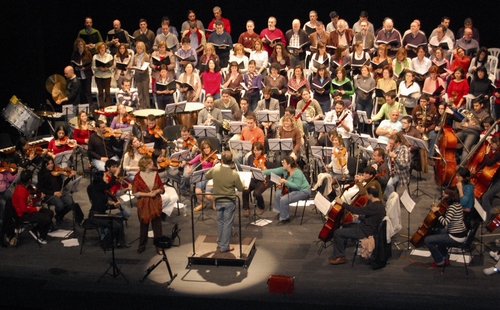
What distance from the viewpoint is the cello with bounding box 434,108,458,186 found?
12.4 metres

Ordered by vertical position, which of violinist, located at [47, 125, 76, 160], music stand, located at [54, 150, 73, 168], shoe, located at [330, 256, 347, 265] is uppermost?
violinist, located at [47, 125, 76, 160]

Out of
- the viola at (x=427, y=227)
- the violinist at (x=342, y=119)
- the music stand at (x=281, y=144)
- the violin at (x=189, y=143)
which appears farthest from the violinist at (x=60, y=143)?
the viola at (x=427, y=227)

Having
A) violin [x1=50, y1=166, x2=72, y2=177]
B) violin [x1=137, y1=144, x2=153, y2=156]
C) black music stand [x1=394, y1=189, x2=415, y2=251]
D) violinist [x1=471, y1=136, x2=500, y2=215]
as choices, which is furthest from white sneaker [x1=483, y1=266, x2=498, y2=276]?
violin [x1=50, y1=166, x2=72, y2=177]

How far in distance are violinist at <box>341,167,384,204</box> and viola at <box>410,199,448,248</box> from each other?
2.36ft

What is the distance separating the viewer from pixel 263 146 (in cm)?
1241

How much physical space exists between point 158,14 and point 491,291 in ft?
39.9

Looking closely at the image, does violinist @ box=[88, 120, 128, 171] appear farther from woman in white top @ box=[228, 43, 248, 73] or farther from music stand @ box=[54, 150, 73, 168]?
woman in white top @ box=[228, 43, 248, 73]

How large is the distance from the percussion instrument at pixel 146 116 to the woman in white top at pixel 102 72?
1.97 metres

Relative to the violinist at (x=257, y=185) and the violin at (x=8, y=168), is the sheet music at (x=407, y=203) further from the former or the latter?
the violin at (x=8, y=168)

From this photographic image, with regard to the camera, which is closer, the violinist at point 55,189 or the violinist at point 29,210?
the violinist at point 29,210

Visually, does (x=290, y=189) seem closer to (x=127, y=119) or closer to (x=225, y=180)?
(x=225, y=180)

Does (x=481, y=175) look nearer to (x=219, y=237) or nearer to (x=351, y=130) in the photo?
(x=351, y=130)

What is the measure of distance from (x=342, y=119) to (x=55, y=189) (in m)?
5.17

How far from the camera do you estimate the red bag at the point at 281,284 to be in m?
9.59
